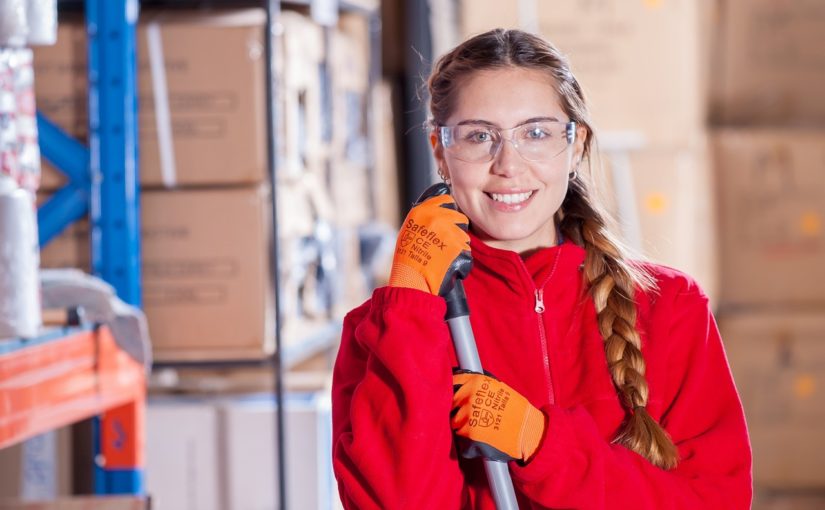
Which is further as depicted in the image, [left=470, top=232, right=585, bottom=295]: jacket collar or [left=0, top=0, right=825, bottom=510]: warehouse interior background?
[left=0, top=0, right=825, bottom=510]: warehouse interior background

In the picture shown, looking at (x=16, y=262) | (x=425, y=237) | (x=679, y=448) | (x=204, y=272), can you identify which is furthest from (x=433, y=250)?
(x=204, y=272)

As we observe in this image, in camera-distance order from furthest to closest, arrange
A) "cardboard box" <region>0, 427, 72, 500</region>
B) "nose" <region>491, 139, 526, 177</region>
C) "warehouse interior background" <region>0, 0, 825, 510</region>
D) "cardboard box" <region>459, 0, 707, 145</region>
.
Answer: "cardboard box" <region>459, 0, 707, 145</region> → "cardboard box" <region>0, 427, 72, 500</region> → "warehouse interior background" <region>0, 0, 825, 510</region> → "nose" <region>491, 139, 526, 177</region>

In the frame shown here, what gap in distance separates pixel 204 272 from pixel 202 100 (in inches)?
16.8

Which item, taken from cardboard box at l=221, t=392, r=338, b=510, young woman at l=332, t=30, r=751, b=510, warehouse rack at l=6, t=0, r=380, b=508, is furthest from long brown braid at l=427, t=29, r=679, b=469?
cardboard box at l=221, t=392, r=338, b=510

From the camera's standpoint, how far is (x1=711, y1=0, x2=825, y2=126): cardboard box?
13.5 ft

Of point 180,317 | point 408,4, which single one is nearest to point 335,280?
point 180,317

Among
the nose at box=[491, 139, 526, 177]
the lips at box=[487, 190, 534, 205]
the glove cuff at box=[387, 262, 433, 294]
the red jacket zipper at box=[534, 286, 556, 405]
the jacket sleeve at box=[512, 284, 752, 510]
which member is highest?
the nose at box=[491, 139, 526, 177]

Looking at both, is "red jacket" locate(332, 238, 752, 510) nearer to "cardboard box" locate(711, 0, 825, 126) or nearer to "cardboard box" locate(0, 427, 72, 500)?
"cardboard box" locate(0, 427, 72, 500)

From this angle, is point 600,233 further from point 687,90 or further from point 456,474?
point 687,90

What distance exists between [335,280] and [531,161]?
71.8 inches

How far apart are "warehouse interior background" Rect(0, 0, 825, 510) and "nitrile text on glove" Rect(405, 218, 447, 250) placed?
0.52 m

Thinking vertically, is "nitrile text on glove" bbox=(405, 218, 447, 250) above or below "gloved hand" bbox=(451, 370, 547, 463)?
above

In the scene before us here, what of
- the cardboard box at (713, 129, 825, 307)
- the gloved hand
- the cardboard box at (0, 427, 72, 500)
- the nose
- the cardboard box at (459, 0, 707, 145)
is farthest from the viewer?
the cardboard box at (713, 129, 825, 307)

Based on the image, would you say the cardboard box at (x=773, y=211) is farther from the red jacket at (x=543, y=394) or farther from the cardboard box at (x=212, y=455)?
the red jacket at (x=543, y=394)
